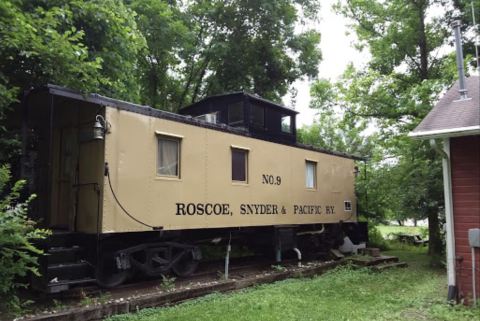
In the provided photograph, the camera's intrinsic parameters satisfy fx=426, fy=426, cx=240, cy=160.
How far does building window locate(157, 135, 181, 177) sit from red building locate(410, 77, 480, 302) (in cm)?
410

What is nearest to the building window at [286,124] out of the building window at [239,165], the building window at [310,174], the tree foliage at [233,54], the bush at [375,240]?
the building window at [310,174]

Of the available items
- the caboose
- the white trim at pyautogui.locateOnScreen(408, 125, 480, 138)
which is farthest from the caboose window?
the white trim at pyautogui.locateOnScreen(408, 125, 480, 138)

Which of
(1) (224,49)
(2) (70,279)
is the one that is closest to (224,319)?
(2) (70,279)

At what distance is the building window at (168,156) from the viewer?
7645 mm

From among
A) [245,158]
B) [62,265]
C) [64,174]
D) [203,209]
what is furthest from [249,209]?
[62,265]

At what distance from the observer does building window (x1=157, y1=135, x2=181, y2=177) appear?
7.64 metres

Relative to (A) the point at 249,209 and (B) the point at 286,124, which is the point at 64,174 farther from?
(B) the point at 286,124

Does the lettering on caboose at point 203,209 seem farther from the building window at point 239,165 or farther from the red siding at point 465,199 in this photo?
the red siding at point 465,199

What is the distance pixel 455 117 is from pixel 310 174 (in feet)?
18.1

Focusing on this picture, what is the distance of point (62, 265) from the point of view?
243 inches

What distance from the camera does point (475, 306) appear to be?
6.04 m

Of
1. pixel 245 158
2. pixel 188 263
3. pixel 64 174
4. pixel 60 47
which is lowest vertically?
pixel 188 263

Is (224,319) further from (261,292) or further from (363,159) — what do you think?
(363,159)

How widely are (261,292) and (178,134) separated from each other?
3191 millimetres
